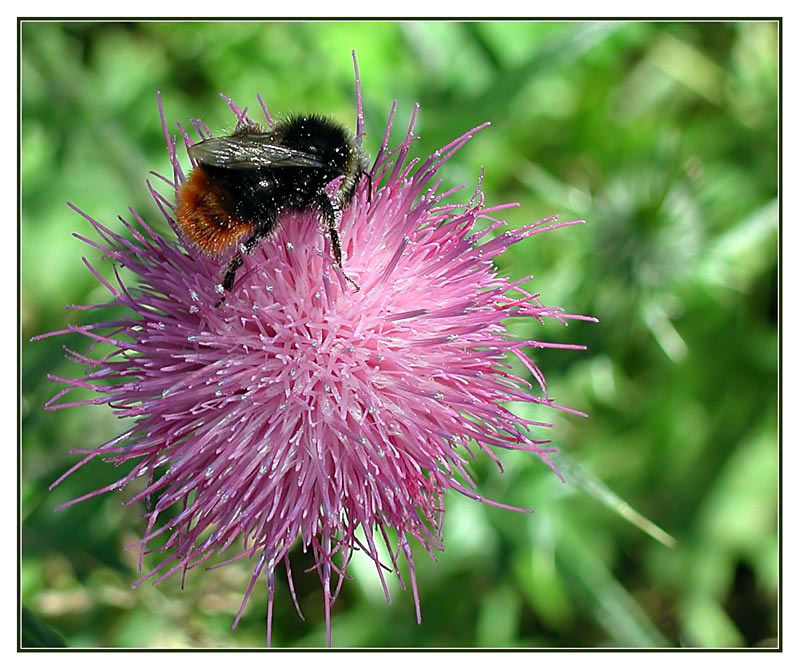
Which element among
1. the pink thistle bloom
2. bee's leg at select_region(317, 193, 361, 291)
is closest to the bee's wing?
bee's leg at select_region(317, 193, 361, 291)

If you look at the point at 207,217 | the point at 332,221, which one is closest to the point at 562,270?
the point at 332,221

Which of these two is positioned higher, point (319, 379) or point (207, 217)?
point (207, 217)

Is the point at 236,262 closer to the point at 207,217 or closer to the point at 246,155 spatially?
the point at 207,217

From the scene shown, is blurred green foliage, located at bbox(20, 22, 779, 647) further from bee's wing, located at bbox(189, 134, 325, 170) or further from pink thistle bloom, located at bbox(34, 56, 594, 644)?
bee's wing, located at bbox(189, 134, 325, 170)

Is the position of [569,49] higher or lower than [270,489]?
higher

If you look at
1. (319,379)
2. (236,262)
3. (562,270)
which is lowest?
(319,379)

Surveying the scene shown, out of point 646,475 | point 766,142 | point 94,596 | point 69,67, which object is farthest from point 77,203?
point 766,142

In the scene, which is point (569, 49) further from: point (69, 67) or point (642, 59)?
point (69, 67)
